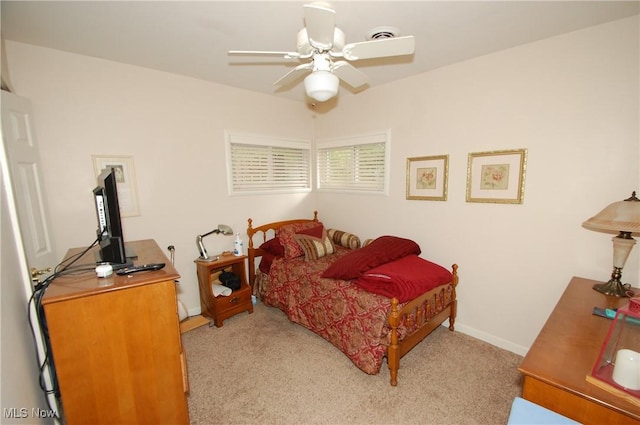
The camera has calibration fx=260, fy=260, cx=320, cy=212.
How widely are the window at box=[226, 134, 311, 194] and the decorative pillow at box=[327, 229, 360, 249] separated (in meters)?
0.85

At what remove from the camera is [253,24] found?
71.7 inches

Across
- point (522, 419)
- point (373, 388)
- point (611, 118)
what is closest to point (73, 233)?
point (373, 388)

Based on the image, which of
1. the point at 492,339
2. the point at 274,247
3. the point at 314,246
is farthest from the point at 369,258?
the point at 492,339

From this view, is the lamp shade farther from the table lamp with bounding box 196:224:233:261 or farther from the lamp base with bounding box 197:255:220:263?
the lamp base with bounding box 197:255:220:263

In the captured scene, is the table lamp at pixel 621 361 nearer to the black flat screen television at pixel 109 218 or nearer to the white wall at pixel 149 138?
the black flat screen television at pixel 109 218

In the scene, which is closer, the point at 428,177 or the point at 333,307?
the point at 333,307

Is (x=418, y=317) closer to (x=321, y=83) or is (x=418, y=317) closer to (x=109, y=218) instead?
(x=321, y=83)

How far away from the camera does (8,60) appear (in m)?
1.97

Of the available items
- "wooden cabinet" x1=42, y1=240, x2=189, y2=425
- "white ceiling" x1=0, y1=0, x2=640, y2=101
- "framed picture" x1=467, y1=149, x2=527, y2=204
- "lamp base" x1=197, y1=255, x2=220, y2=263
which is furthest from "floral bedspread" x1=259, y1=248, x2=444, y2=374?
"white ceiling" x1=0, y1=0, x2=640, y2=101

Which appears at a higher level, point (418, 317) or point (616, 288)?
point (616, 288)

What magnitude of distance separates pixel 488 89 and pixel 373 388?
269cm

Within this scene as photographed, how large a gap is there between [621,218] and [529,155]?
0.80 metres

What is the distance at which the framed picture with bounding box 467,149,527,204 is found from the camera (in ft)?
7.30

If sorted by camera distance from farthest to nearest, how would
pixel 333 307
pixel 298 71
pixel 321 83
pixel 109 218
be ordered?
pixel 333 307
pixel 298 71
pixel 321 83
pixel 109 218
